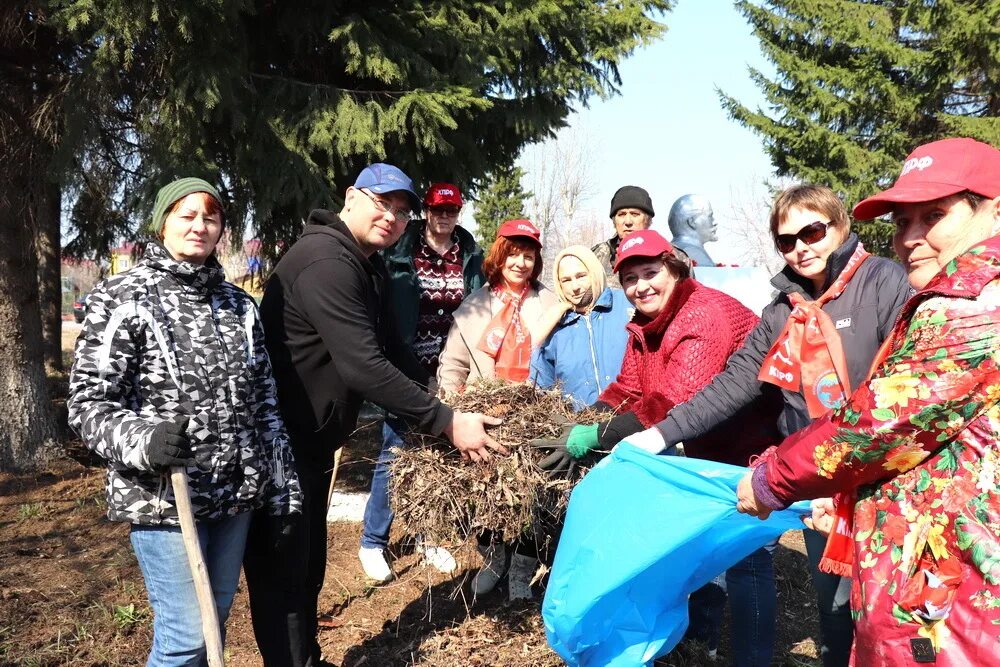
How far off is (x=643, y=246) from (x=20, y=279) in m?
5.25

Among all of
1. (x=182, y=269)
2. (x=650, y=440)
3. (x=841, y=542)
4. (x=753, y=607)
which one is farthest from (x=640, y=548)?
(x=182, y=269)

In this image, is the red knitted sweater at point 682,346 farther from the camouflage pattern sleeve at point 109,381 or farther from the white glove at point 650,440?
the camouflage pattern sleeve at point 109,381

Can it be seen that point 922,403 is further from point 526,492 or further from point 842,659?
point 842,659

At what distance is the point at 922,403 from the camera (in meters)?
1.43

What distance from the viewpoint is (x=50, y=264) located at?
8.66 metres

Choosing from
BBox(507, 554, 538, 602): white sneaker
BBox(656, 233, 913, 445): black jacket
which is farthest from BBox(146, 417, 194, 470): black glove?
BBox(507, 554, 538, 602): white sneaker

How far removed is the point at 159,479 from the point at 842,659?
2.51 meters

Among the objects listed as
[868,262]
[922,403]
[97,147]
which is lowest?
[922,403]

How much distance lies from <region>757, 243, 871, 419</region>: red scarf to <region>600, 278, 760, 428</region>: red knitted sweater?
0.87 ft

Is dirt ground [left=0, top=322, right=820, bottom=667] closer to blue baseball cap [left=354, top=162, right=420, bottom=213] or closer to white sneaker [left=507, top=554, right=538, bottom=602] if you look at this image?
white sneaker [left=507, top=554, right=538, bottom=602]

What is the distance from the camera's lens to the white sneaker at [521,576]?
12.4ft

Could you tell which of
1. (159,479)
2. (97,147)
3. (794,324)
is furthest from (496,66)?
(159,479)

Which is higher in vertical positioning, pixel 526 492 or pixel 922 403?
pixel 922 403

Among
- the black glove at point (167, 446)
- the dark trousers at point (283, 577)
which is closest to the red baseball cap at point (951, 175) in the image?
the black glove at point (167, 446)
